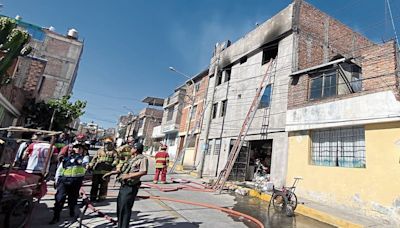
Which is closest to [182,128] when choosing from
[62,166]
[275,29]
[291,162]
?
[275,29]

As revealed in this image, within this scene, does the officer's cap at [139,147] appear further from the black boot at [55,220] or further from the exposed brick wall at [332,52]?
the exposed brick wall at [332,52]

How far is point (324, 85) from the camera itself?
12156 millimetres

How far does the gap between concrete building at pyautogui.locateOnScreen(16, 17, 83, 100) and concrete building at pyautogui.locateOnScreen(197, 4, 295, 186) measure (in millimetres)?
27410

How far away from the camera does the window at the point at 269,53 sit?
17027mm

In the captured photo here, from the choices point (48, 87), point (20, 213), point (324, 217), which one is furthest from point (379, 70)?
point (48, 87)

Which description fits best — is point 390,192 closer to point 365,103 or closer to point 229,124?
point 365,103

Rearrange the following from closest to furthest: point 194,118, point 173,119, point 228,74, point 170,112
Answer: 1. point 228,74
2. point 194,118
3. point 173,119
4. point 170,112

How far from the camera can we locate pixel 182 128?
3086 cm

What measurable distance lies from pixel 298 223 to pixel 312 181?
4021 mm

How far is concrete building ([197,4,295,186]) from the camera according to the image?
1409 cm

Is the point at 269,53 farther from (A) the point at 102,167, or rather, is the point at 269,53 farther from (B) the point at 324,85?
(A) the point at 102,167

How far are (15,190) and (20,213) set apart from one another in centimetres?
57

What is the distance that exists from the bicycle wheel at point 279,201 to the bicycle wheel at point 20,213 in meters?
7.60

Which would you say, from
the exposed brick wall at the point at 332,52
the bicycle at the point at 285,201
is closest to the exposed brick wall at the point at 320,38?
the exposed brick wall at the point at 332,52
